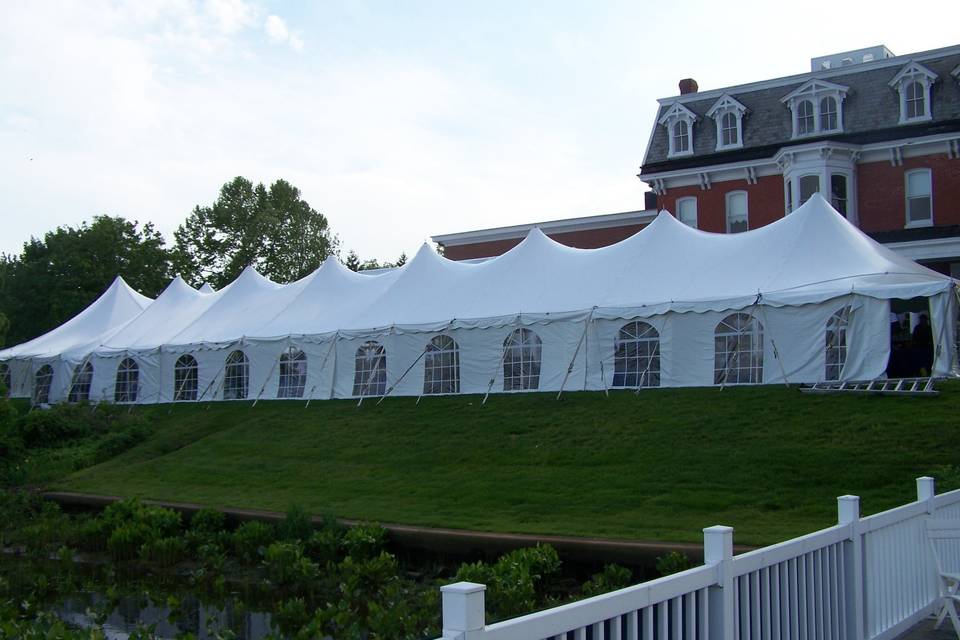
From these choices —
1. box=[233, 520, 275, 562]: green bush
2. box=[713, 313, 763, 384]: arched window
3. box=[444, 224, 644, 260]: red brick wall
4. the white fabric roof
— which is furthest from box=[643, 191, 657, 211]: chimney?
box=[233, 520, 275, 562]: green bush

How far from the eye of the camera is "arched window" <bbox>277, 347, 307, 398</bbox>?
27.4 m

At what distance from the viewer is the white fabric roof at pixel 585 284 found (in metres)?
20.7

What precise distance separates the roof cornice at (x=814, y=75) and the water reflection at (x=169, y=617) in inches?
1081

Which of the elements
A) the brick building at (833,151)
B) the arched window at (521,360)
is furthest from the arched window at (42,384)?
the brick building at (833,151)

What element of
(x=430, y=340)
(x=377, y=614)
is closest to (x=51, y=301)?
(x=430, y=340)

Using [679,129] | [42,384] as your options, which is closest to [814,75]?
[679,129]

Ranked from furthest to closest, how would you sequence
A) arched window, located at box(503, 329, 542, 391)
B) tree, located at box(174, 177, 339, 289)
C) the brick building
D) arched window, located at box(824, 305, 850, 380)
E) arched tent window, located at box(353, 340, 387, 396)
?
tree, located at box(174, 177, 339, 289), the brick building, arched tent window, located at box(353, 340, 387, 396), arched window, located at box(503, 329, 542, 391), arched window, located at box(824, 305, 850, 380)

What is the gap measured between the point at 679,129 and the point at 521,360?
14.9 metres

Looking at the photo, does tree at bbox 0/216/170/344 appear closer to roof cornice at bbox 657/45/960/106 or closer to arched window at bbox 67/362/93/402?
arched window at bbox 67/362/93/402

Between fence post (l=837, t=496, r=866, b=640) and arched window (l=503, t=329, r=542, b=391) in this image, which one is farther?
arched window (l=503, t=329, r=542, b=391)

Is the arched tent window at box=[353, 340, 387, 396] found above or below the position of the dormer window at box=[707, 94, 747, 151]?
below

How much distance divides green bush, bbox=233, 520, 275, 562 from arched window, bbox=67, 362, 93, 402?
2125 centimetres

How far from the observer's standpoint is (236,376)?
29156mm

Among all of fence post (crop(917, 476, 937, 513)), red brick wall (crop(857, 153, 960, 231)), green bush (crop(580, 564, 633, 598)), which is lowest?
green bush (crop(580, 564, 633, 598))
